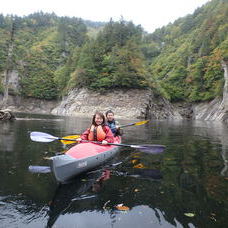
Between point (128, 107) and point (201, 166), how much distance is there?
39.5m

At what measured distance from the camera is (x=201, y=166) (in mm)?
7594

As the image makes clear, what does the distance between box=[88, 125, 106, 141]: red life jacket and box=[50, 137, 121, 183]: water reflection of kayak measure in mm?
364

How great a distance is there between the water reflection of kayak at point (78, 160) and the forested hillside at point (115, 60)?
43418mm

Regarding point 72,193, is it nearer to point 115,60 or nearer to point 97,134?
point 97,134

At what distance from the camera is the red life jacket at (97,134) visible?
7.54 metres

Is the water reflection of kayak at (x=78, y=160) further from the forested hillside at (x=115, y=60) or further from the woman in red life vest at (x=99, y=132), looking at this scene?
the forested hillside at (x=115, y=60)

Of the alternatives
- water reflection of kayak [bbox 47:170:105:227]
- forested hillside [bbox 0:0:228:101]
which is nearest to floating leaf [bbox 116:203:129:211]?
water reflection of kayak [bbox 47:170:105:227]

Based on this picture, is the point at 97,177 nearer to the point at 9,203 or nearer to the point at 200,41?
the point at 9,203

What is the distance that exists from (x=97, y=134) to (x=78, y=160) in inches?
82.1

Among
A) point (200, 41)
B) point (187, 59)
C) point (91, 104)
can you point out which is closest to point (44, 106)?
point (91, 104)

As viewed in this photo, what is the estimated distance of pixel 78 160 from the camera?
18.3 ft

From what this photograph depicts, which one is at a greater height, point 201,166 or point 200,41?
point 200,41

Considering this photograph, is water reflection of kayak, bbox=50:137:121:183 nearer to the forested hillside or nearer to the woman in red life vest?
the woman in red life vest

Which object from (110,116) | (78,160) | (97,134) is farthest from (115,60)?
(78,160)
